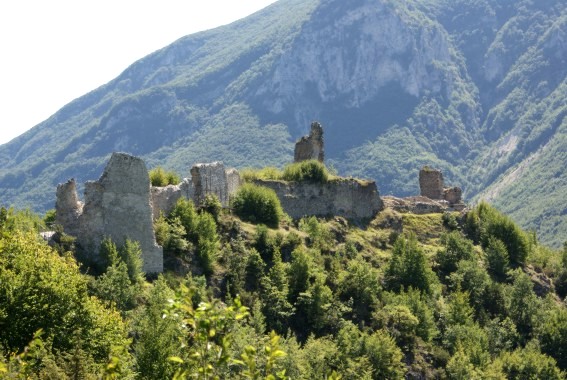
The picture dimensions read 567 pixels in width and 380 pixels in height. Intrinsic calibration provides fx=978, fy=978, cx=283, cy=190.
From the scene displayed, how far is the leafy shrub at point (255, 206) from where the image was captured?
51750mm

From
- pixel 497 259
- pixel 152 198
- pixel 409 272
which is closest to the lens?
pixel 152 198

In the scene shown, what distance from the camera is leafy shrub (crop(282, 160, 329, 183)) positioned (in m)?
58.3

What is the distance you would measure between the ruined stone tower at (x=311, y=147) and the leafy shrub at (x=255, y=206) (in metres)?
11.7

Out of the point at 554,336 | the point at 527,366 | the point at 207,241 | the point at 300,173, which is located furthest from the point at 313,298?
the point at 554,336

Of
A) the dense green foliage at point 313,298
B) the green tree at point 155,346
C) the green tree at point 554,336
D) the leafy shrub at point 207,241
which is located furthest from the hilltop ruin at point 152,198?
the green tree at point 554,336

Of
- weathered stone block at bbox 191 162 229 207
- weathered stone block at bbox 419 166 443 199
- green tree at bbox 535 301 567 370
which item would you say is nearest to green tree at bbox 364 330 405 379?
weathered stone block at bbox 191 162 229 207

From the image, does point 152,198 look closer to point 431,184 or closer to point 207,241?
point 207,241

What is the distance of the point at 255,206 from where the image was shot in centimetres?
5209

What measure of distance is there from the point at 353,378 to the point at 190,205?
11225 millimetres

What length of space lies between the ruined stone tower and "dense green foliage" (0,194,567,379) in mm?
6031

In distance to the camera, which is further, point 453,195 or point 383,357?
point 453,195

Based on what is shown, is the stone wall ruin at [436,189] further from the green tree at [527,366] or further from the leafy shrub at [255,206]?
the leafy shrub at [255,206]

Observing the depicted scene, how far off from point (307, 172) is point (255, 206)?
7.27m

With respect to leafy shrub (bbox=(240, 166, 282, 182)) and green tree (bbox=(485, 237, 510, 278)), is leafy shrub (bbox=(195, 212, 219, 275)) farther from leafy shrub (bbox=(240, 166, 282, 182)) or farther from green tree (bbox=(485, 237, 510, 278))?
green tree (bbox=(485, 237, 510, 278))
